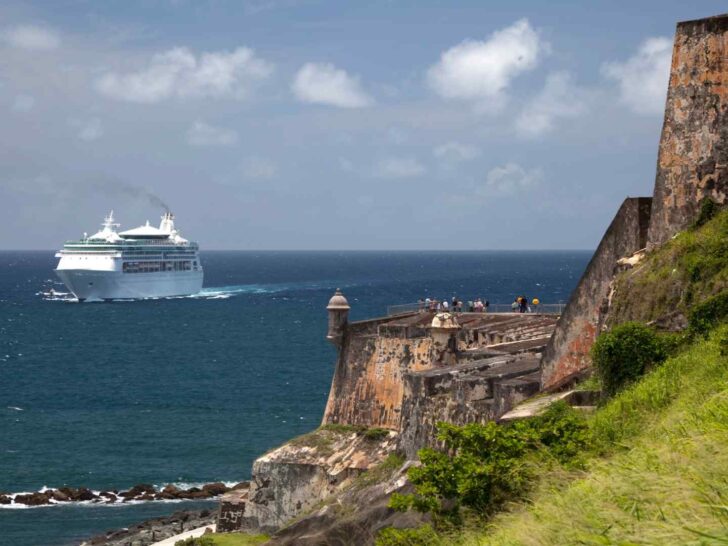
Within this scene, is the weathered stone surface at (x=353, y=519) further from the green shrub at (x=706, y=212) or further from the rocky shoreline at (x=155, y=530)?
the rocky shoreline at (x=155, y=530)

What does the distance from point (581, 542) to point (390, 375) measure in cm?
1741

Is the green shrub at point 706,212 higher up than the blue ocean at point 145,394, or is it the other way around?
the green shrub at point 706,212

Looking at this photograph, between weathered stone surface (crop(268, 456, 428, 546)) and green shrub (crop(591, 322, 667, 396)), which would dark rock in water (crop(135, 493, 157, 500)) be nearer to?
weathered stone surface (crop(268, 456, 428, 546))

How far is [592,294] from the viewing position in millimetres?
18078

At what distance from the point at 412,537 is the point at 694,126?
824 cm

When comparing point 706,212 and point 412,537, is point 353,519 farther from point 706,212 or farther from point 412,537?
point 706,212

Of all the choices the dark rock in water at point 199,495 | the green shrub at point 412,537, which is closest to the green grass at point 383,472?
the green shrub at point 412,537

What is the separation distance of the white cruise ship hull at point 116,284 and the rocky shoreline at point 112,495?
271 feet

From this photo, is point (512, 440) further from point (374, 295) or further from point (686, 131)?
point (374, 295)

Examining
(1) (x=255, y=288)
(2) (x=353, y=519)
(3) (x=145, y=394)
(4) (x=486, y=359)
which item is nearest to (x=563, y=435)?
(2) (x=353, y=519)

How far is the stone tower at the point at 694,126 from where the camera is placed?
52.5 feet

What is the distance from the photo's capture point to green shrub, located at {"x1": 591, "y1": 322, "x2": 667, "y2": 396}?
13.6 m

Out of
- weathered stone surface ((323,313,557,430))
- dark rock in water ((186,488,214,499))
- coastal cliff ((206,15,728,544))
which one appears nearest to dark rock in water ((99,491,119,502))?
dark rock in water ((186,488,214,499))

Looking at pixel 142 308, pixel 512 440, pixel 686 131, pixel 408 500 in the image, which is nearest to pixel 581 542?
pixel 512 440
